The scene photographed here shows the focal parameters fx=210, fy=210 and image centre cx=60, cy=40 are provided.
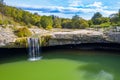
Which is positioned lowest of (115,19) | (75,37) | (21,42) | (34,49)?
(34,49)

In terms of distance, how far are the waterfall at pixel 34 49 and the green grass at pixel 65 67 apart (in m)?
0.49

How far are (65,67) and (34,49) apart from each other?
3.51 m

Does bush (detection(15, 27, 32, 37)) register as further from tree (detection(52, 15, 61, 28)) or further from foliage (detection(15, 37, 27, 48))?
tree (detection(52, 15, 61, 28))

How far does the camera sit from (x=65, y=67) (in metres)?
12.1

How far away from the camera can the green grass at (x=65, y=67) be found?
10.6 m

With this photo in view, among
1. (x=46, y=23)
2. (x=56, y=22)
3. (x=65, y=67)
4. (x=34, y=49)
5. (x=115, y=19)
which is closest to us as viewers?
(x=65, y=67)

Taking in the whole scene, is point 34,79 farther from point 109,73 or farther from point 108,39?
point 108,39

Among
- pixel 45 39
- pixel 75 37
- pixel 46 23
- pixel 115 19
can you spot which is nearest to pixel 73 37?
pixel 75 37

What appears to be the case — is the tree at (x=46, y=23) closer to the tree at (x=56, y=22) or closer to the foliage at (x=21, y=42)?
the tree at (x=56, y=22)

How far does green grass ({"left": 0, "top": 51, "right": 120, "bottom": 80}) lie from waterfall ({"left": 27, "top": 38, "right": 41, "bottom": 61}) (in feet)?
1.62

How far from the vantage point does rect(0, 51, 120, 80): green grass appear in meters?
10.6

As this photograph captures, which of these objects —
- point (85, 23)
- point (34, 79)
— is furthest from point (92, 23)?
point (34, 79)

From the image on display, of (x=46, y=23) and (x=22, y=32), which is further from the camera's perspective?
(x=46, y=23)

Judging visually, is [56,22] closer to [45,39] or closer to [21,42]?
[45,39]
